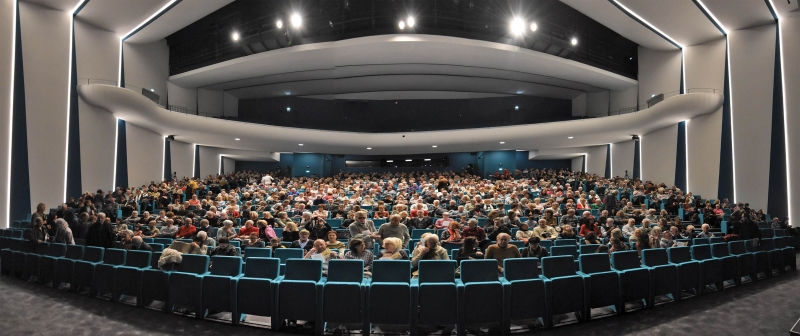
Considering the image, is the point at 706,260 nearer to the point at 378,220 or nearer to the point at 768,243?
the point at 768,243

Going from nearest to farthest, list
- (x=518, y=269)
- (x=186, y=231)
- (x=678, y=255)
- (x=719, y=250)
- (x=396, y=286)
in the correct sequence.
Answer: (x=396, y=286)
(x=518, y=269)
(x=678, y=255)
(x=719, y=250)
(x=186, y=231)

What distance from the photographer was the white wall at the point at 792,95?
10.6m

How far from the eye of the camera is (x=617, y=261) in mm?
4938

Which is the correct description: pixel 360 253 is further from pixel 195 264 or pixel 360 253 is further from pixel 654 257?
pixel 654 257

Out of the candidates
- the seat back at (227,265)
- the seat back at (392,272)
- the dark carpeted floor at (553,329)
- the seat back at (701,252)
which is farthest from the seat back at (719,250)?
the seat back at (227,265)

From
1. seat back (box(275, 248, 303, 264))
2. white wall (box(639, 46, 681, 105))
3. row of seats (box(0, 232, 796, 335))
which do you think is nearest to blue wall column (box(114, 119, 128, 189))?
row of seats (box(0, 232, 796, 335))

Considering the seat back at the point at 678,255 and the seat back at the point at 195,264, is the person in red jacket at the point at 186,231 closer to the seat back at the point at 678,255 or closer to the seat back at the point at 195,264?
the seat back at the point at 195,264

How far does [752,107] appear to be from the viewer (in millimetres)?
12016

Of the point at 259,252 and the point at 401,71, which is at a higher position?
the point at 401,71

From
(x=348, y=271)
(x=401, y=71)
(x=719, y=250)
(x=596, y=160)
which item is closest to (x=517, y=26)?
(x=401, y=71)

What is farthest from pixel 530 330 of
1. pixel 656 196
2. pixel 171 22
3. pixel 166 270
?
pixel 171 22

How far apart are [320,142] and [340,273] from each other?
56.9ft

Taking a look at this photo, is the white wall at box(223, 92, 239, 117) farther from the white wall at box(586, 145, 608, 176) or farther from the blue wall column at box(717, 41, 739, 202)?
the blue wall column at box(717, 41, 739, 202)

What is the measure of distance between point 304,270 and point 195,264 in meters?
1.32
